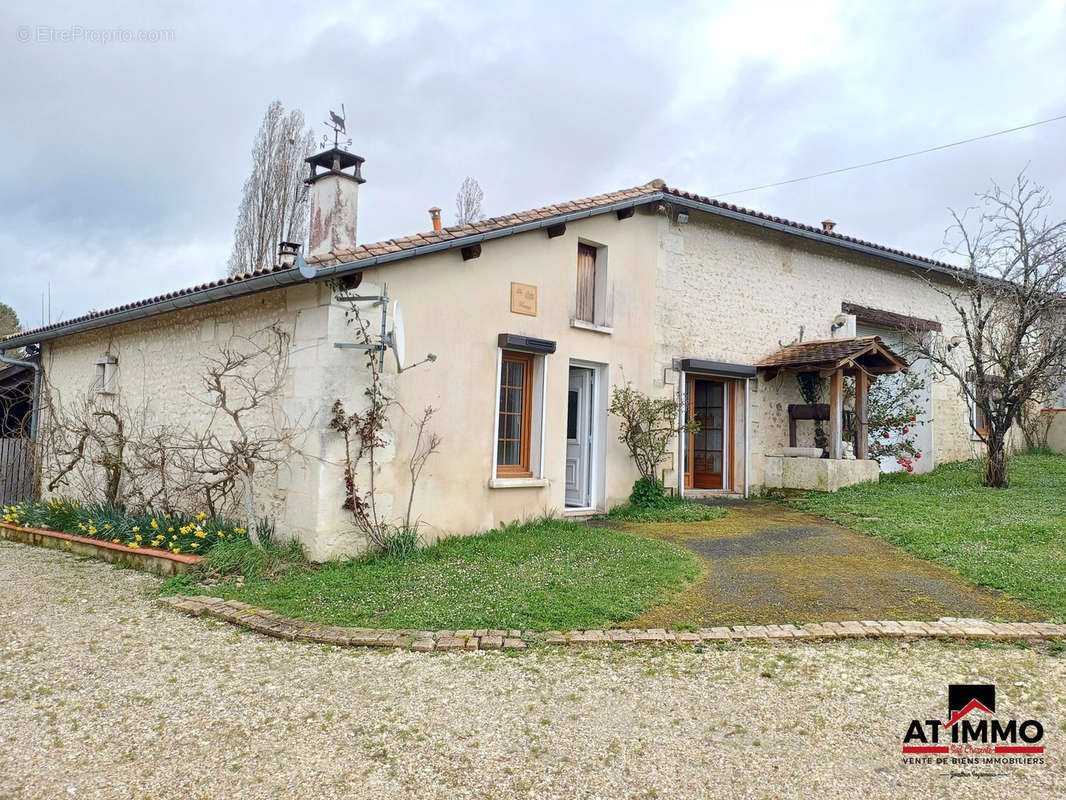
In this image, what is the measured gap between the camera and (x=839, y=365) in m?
10.4

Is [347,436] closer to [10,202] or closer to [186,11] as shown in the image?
[186,11]

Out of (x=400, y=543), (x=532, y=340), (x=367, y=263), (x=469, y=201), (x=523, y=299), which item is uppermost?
(x=469, y=201)

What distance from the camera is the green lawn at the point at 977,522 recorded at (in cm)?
572

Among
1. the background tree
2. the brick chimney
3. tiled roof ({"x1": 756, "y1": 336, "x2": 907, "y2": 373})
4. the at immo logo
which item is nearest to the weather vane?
the brick chimney

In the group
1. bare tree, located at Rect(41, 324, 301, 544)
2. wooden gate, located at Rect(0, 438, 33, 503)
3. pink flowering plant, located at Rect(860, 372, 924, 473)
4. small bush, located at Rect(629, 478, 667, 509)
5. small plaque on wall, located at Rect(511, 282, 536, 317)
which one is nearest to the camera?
bare tree, located at Rect(41, 324, 301, 544)

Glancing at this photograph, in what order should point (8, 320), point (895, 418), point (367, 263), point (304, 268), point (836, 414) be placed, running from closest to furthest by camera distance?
1. point (304, 268)
2. point (367, 263)
3. point (836, 414)
4. point (895, 418)
5. point (8, 320)

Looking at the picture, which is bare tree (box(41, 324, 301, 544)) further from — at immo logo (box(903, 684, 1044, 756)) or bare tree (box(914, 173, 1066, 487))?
bare tree (box(914, 173, 1066, 487))

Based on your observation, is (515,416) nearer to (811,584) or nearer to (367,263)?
(367,263)

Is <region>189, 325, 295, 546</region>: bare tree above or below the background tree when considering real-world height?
below

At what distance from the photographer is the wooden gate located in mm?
10977

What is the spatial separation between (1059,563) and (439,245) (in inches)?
249

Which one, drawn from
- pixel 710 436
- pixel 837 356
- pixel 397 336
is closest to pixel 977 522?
pixel 837 356

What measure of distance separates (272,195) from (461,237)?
1360 cm

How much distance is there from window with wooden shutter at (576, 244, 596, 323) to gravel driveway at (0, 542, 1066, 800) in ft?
18.9
